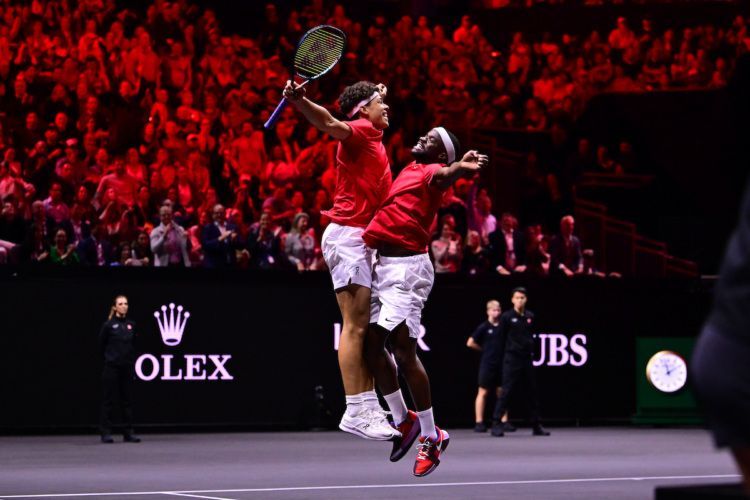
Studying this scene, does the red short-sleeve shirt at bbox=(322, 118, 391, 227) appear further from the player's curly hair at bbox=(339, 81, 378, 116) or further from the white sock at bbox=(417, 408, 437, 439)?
the white sock at bbox=(417, 408, 437, 439)

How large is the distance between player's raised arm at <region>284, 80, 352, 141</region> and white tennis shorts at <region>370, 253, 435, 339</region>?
94 cm

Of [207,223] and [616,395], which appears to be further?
[616,395]

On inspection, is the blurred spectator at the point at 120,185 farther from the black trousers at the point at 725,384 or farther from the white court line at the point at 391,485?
the black trousers at the point at 725,384

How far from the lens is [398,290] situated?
884 cm

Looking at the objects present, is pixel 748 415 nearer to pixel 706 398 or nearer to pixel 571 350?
pixel 706 398

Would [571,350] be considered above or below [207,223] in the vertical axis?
below

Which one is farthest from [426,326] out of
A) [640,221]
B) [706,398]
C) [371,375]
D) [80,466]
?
[706,398]

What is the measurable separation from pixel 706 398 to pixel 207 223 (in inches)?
613

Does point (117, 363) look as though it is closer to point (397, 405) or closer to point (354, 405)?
point (397, 405)

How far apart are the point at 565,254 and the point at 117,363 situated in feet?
24.3

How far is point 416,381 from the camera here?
8938 millimetres

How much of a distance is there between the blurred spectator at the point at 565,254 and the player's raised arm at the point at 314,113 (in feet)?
42.8

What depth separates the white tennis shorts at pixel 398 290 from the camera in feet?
28.9

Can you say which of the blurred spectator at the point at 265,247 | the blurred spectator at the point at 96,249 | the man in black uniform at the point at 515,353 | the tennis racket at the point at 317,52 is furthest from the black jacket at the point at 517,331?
the tennis racket at the point at 317,52
